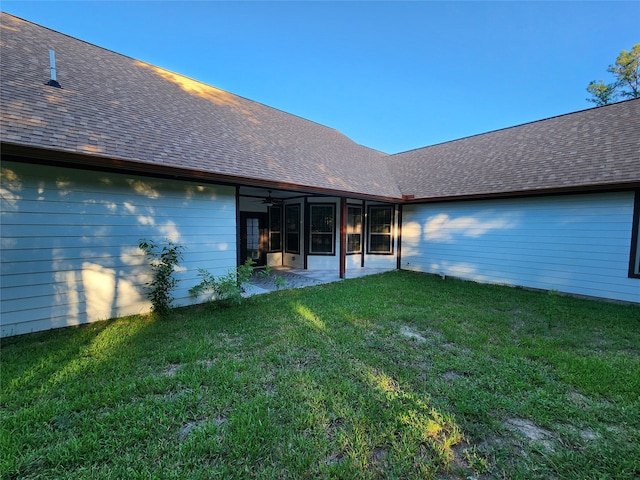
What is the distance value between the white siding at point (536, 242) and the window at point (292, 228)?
4320mm

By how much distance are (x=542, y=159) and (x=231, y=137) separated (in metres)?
8.50

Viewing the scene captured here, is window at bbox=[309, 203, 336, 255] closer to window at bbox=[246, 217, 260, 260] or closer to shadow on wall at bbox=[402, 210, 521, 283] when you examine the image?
window at bbox=[246, 217, 260, 260]

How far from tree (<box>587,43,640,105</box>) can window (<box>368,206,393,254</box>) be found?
821 inches

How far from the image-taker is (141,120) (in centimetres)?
544

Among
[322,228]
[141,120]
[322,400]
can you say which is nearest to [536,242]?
[322,228]

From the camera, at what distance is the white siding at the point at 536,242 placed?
6.05m

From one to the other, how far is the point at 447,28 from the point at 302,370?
13372mm

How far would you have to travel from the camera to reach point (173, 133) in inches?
224

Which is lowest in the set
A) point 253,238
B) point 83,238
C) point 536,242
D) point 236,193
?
point 253,238

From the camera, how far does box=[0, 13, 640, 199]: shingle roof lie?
435 cm

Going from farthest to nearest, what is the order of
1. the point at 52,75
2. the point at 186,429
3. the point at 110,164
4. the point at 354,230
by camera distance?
the point at 354,230 → the point at 52,75 → the point at 110,164 → the point at 186,429

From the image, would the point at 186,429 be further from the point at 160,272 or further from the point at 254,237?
the point at 254,237

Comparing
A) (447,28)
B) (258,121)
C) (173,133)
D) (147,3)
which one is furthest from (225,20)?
(447,28)

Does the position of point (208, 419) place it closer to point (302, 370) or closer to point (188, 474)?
point (188, 474)
